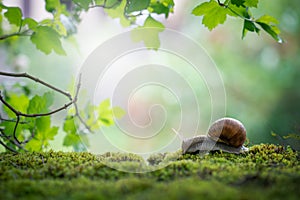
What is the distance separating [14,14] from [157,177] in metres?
0.64

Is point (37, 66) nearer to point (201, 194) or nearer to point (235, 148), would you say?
point (235, 148)

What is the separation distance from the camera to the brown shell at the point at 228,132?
108 centimetres

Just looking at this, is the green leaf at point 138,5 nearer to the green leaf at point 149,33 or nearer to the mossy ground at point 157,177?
the green leaf at point 149,33

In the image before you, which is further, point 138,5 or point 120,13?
point 120,13

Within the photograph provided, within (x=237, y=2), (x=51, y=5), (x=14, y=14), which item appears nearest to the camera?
(x=237, y=2)

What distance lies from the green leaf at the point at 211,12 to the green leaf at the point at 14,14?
0.50m

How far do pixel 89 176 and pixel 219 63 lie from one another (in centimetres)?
264

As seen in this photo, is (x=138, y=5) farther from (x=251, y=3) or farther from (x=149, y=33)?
(x=251, y=3)

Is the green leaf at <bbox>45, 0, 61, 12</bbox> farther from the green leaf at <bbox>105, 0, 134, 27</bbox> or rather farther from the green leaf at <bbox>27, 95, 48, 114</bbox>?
the green leaf at <bbox>27, 95, 48, 114</bbox>

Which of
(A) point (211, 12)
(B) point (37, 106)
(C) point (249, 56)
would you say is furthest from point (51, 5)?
(C) point (249, 56)

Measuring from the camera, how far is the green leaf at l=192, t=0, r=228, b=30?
97 cm

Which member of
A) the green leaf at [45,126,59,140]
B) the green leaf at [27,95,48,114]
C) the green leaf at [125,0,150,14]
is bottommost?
the green leaf at [45,126,59,140]

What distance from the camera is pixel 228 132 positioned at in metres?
1.10

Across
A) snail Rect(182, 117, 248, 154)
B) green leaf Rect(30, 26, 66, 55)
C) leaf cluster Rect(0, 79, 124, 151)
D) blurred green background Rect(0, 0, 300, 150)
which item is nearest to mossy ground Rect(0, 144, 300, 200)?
snail Rect(182, 117, 248, 154)
